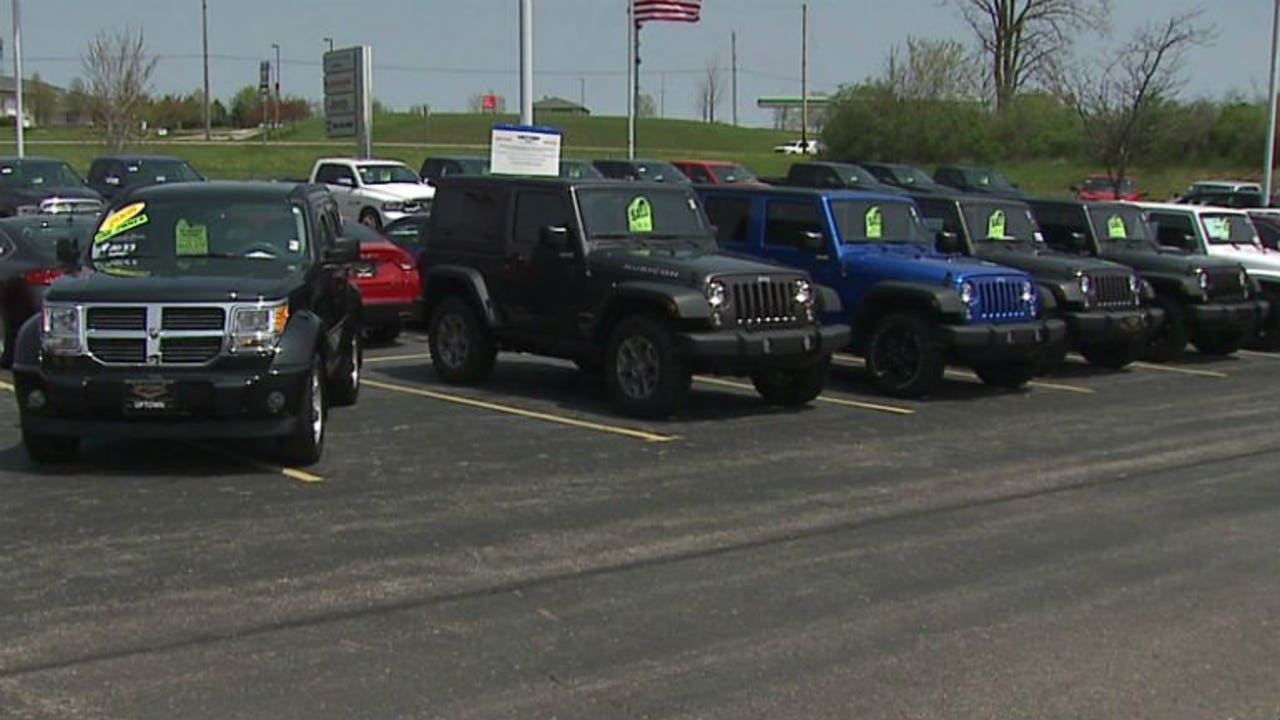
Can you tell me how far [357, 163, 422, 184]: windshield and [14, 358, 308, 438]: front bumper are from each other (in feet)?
69.8

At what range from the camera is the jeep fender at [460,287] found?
42.9 ft

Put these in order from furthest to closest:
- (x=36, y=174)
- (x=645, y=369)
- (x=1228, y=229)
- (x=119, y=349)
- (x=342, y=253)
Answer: (x=36, y=174) → (x=1228, y=229) → (x=645, y=369) → (x=342, y=253) → (x=119, y=349)

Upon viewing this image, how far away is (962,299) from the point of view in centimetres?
1317

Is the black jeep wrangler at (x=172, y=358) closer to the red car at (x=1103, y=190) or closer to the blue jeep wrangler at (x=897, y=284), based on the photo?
the blue jeep wrangler at (x=897, y=284)

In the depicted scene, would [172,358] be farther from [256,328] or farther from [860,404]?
[860,404]

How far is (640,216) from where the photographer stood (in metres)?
12.7

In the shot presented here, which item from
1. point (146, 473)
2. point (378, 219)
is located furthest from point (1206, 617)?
point (378, 219)

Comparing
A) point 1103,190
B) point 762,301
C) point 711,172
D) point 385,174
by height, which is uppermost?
point 711,172

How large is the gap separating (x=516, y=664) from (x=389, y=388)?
800 centimetres

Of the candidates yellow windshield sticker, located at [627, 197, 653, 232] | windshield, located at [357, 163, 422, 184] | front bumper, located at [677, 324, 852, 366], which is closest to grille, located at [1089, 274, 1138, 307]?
front bumper, located at [677, 324, 852, 366]

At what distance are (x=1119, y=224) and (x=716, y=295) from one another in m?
7.79

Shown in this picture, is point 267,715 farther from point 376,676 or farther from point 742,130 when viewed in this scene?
point 742,130

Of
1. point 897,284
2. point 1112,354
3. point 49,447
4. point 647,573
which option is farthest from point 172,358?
point 1112,354

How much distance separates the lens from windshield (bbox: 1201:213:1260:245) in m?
18.6
